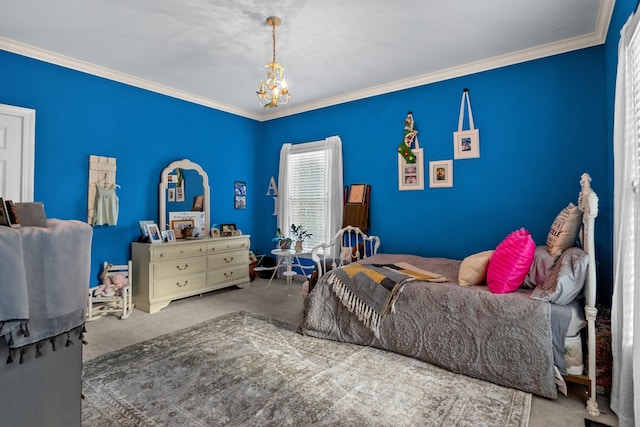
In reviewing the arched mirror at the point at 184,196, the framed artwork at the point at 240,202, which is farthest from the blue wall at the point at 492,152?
the arched mirror at the point at 184,196

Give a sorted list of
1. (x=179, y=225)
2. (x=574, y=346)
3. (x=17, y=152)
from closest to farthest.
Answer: (x=574, y=346) → (x=17, y=152) → (x=179, y=225)

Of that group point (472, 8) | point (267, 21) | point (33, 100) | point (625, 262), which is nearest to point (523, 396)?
point (625, 262)

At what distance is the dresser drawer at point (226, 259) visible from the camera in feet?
14.5

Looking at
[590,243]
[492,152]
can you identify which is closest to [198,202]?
[492,152]

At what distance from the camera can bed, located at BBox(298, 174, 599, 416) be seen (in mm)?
2086

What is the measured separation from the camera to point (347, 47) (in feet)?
10.4

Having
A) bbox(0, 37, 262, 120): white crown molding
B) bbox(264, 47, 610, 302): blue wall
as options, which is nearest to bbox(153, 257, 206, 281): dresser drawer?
bbox(0, 37, 262, 120): white crown molding

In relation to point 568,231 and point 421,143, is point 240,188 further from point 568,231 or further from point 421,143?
point 568,231

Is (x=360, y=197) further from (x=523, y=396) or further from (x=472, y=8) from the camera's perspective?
(x=523, y=396)

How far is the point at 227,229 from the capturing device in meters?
4.91

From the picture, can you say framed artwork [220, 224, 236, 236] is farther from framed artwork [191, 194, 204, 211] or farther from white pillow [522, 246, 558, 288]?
white pillow [522, 246, 558, 288]

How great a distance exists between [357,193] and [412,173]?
2.61ft

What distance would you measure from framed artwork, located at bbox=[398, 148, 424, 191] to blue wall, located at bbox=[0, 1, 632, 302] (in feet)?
0.29

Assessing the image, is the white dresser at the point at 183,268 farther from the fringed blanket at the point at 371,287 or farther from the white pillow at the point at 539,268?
the white pillow at the point at 539,268
